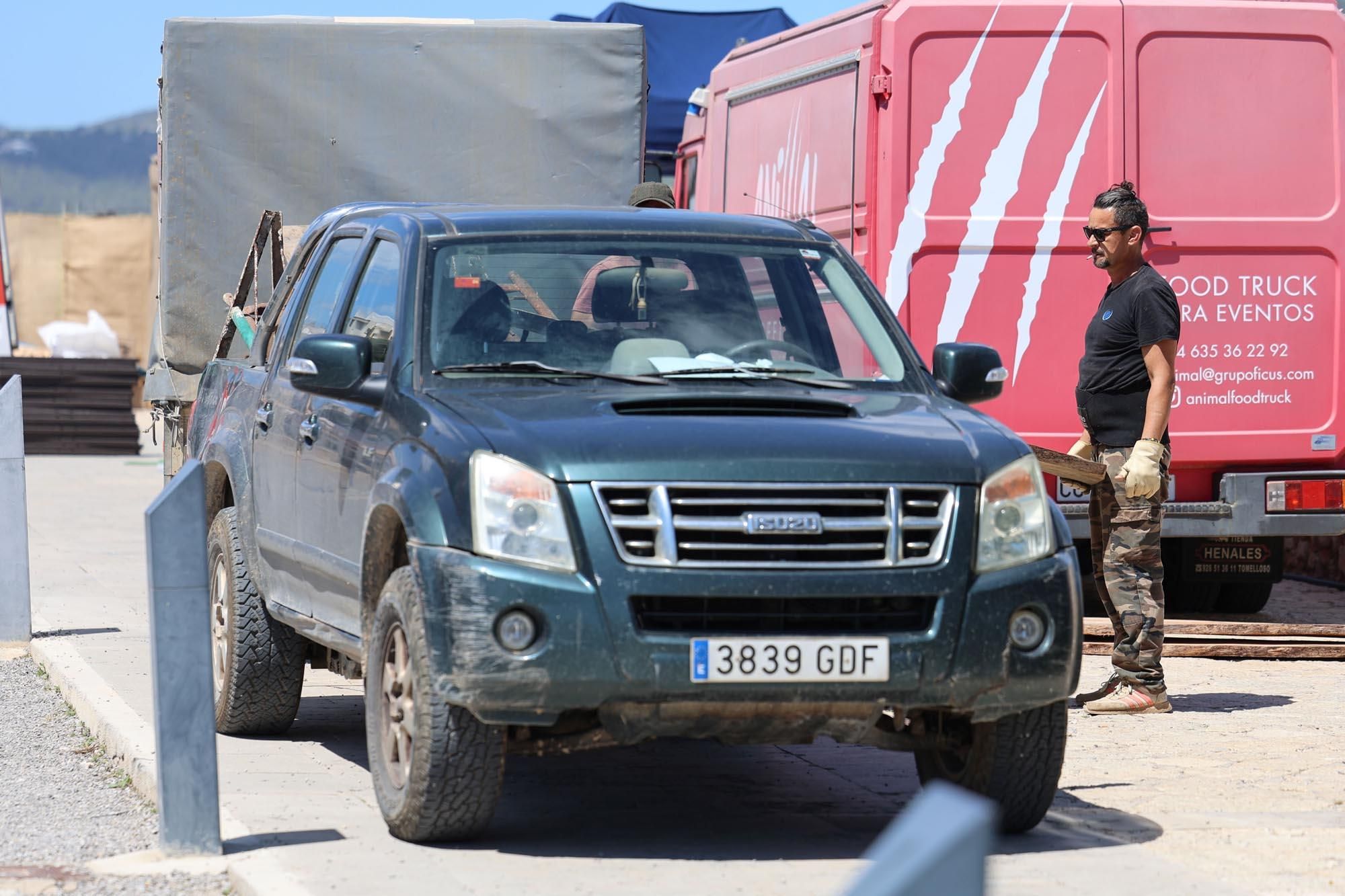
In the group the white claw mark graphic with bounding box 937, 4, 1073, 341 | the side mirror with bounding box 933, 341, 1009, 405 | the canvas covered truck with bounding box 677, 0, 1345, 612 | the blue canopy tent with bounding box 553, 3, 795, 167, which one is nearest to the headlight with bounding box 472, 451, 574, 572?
the side mirror with bounding box 933, 341, 1009, 405

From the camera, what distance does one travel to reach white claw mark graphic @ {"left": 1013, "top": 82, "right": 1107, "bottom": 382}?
9.86 meters

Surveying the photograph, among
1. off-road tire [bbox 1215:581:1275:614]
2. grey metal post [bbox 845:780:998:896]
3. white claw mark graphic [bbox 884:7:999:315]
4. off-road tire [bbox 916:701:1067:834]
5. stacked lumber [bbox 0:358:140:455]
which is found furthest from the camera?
stacked lumber [bbox 0:358:140:455]

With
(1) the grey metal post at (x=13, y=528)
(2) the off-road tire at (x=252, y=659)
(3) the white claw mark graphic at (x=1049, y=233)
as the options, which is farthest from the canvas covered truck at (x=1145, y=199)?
(1) the grey metal post at (x=13, y=528)

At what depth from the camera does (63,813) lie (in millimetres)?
6473

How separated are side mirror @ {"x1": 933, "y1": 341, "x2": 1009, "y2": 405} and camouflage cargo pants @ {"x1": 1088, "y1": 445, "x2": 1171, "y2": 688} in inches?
75.9

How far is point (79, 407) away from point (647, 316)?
73.6 ft

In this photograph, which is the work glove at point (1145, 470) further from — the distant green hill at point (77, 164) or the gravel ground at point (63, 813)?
the distant green hill at point (77, 164)

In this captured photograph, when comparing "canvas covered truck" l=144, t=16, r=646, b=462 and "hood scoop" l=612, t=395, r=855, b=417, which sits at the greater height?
"canvas covered truck" l=144, t=16, r=646, b=462

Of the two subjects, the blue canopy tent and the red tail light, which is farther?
the blue canopy tent

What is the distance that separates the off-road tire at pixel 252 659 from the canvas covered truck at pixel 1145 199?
3.60 metres

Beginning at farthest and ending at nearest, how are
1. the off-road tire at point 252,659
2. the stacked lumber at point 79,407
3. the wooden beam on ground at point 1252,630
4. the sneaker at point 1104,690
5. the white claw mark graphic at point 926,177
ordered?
the stacked lumber at point 79,407, the wooden beam on ground at point 1252,630, the white claw mark graphic at point 926,177, the sneaker at point 1104,690, the off-road tire at point 252,659

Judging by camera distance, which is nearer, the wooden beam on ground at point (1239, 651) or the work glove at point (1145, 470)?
the work glove at point (1145, 470)

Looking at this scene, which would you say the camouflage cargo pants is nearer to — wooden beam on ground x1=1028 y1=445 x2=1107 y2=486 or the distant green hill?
wooden beam on ground x1=1028 y1=445 x2=1107 y2=486

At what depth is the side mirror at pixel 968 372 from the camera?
6344 mm
